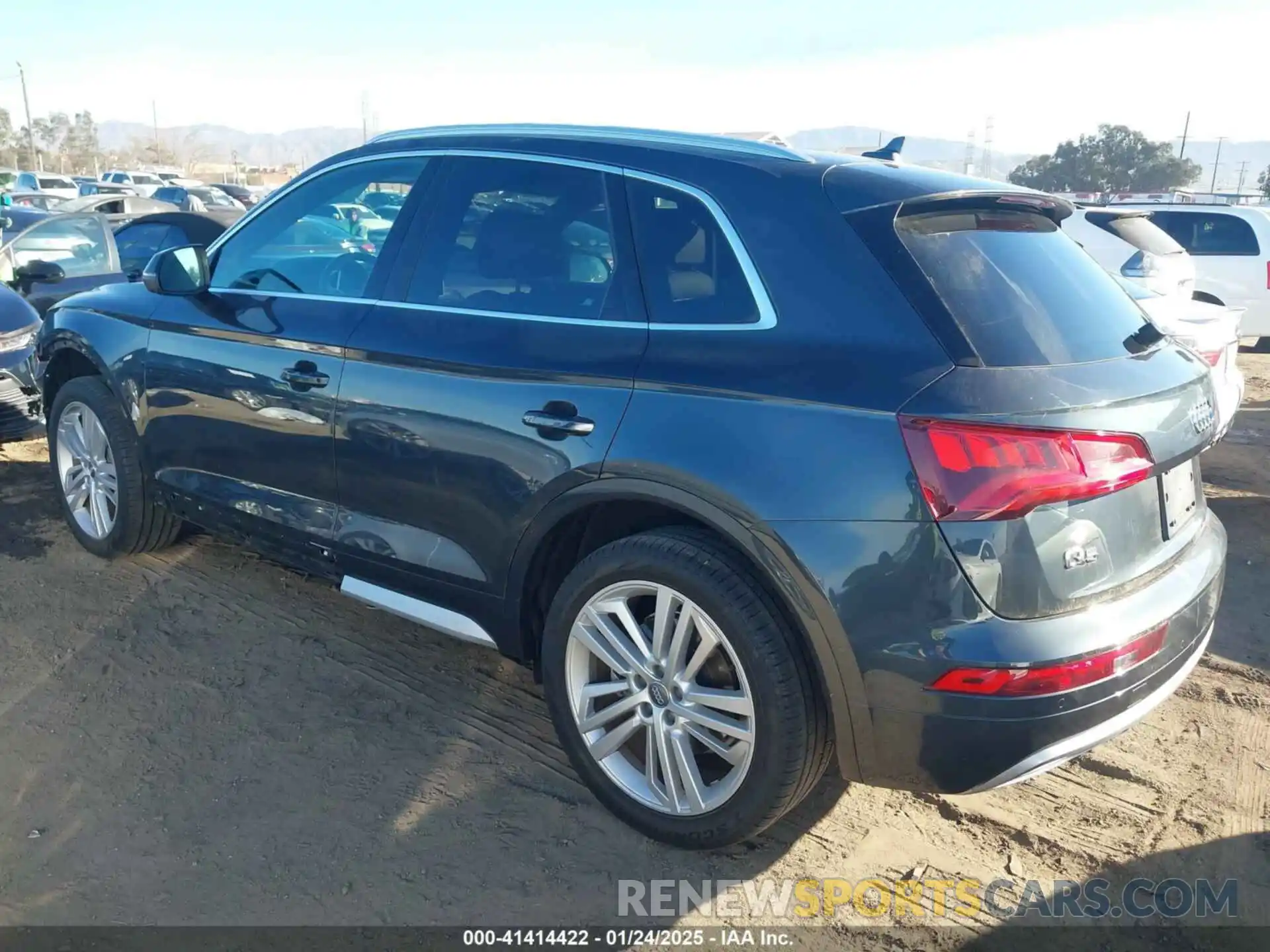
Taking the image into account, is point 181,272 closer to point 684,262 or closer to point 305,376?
point 305,376

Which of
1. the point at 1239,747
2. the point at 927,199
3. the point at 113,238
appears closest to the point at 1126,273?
the point at 1239,747

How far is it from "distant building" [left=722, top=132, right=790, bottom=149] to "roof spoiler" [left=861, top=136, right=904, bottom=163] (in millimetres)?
297

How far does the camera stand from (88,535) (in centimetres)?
→ 468

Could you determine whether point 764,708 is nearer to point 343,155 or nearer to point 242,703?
point 242,703

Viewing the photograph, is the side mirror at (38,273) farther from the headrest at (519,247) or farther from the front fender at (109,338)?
the headrest at (519,247)

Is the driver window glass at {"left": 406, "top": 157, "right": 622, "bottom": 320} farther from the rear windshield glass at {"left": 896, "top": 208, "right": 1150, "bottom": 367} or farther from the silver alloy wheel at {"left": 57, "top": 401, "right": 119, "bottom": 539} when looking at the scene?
the silver alloy wheel at {"left": 57, "top": 401, "right": 119, "bottom": 539}

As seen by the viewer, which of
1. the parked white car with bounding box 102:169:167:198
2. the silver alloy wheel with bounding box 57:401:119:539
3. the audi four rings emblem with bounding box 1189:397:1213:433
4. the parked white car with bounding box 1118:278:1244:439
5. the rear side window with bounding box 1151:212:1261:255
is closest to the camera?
the audi four rings emblem with bounding box 1189:397:1213:433

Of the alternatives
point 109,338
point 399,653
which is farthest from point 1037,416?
point 109,338

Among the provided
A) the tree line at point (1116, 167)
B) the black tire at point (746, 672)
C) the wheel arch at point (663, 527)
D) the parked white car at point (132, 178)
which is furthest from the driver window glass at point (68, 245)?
the tree line at point (1116, 167)

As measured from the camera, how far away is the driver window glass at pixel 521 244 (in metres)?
2.91

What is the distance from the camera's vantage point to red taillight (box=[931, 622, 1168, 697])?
7.31 feet

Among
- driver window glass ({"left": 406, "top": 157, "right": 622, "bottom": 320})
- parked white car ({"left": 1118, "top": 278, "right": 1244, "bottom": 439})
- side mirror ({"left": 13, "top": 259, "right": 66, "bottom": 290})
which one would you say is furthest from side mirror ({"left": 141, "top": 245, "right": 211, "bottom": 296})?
parked white car ({"left": 1118, "top": 278, "right": 1244, "bottom": 439})

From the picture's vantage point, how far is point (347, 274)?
138 inches

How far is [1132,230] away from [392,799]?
25.3 ft
